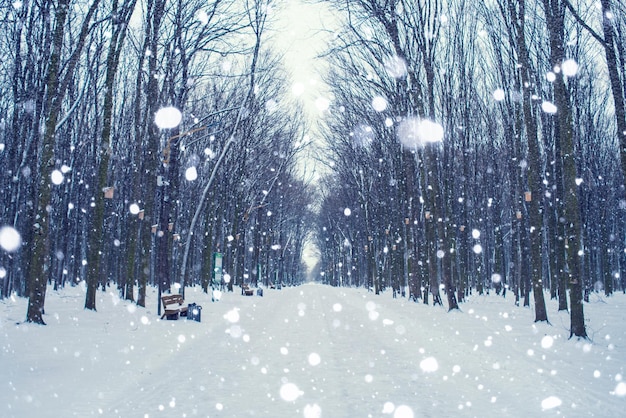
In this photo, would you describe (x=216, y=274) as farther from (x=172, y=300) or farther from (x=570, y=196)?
(x=570, y=196)

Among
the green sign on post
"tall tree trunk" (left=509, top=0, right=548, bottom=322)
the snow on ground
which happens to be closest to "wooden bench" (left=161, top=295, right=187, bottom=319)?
the snow on ground

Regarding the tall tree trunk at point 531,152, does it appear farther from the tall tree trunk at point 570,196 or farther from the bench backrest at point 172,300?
the bench backrest at point 172,300

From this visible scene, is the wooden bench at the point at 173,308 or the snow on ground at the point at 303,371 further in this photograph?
the wooden bench at the point at 173,308

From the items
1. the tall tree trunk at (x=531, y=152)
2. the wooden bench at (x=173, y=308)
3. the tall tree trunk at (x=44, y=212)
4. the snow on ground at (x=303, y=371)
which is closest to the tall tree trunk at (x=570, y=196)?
the snow on ground at (x=303, y=371)

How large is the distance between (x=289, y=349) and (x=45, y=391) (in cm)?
418

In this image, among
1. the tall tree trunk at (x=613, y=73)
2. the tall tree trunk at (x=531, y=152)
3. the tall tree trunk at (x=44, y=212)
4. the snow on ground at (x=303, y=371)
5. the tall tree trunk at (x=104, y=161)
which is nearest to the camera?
the snow on ground at (x=303, y=371)

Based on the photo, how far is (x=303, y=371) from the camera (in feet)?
22.1

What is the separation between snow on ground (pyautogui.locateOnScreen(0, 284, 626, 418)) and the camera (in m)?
4.99

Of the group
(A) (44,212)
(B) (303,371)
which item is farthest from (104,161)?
(B) (303,371)

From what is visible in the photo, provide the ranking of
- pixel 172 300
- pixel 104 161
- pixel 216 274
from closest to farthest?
1. pixel 104 161
2. pixel 172 300
3. pixel 216 274

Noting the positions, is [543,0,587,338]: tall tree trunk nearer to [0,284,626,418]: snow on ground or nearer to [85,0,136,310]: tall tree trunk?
[0,284,626,418]: snow on ground

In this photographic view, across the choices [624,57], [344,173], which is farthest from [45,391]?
[344,173]

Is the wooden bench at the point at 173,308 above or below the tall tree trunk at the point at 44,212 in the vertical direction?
below

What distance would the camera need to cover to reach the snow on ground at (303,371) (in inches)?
196
